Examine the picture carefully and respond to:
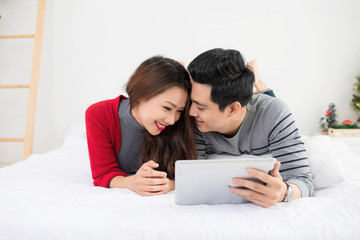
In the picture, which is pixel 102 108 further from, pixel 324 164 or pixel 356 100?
pixel 356 100

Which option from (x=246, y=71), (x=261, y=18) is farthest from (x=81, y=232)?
(x=261, y=18)

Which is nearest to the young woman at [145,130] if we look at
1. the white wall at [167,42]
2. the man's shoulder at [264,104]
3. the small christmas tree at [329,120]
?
the man's shoulder at [264,104]

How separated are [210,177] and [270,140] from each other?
489 millimetres

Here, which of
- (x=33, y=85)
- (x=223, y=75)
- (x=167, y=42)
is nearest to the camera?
(x=223, y=75)

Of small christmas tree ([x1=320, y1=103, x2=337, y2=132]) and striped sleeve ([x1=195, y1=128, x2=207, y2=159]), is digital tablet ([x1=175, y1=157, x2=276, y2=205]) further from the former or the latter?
small christmas tree ([x1=320, y1=103, x2=337, y2=132])

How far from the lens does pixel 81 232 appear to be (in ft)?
2.70

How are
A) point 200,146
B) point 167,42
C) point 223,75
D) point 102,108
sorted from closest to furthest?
1. point 223,75
2. point 102,108
3. point 200,146
4. point 167,42

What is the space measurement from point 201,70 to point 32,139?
2.00m

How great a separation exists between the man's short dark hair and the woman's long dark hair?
3.1 inches

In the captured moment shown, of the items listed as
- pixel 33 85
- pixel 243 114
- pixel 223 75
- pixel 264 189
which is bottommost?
pixel 33 85

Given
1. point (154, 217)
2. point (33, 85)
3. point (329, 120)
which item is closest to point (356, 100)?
point (329, 120)

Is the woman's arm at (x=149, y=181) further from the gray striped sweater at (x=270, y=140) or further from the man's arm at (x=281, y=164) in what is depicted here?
the gray striped sweater at (x=270, y=140)

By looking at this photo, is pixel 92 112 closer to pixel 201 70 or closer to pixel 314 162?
pixel 201 70

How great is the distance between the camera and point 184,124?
4.34 ft
